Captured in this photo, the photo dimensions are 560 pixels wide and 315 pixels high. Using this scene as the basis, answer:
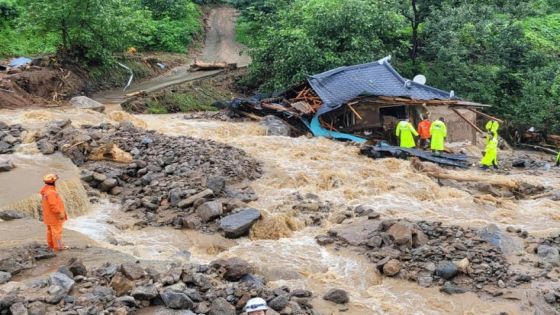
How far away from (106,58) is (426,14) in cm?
1731

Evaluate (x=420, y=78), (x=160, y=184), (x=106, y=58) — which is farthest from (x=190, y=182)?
(x=106, y=58)

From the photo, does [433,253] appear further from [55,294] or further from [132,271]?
[55,294]

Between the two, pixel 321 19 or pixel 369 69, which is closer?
pixel 369 69

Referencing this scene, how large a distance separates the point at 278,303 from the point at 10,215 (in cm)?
625

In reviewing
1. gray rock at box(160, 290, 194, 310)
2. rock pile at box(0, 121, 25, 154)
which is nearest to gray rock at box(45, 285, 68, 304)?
gray rock at box(160, 290, 194, 310)

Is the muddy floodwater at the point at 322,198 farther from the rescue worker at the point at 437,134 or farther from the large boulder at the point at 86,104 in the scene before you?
the rescue worker at the point at 437,134

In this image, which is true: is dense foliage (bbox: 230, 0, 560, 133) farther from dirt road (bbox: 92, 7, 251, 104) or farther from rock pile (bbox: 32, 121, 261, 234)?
rock pile (bbox: 32, 121, 261, 234)

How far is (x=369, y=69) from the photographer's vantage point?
2161 cm

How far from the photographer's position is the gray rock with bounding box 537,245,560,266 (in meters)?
10.4

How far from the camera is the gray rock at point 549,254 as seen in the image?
10.4m

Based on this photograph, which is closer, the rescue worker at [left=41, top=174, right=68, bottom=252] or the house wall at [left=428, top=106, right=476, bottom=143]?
the rescue worker at [left=41, top=174, right=68, bottom=252]

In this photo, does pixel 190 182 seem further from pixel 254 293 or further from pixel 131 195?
pixel 254 293

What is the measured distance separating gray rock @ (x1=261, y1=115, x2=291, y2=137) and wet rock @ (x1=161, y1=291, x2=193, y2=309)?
1276cm

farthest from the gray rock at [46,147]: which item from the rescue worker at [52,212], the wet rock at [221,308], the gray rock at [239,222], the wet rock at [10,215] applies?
the wet rock at [221,308]
